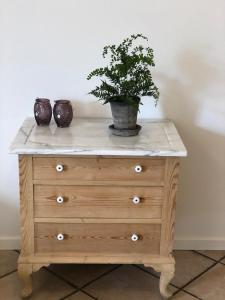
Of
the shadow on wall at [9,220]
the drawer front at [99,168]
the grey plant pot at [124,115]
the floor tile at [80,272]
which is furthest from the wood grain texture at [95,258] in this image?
the grey plant pot at [124,115]

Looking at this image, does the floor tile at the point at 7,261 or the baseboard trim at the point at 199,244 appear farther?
the baseboard trim at the point at 199,244

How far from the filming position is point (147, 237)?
2229 mm

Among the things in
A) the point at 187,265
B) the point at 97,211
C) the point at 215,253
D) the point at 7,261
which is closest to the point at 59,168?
the point at 97,211

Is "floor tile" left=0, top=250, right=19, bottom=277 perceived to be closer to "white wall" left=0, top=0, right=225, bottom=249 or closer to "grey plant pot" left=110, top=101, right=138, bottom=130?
"white wall" left=0, top=0, right=225, bottom=249

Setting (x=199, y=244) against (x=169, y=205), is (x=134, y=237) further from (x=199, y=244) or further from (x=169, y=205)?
(x=199, y=244)

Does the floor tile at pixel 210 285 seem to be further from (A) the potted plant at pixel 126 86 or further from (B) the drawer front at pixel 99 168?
(A) the potted plant at pixel 126 86

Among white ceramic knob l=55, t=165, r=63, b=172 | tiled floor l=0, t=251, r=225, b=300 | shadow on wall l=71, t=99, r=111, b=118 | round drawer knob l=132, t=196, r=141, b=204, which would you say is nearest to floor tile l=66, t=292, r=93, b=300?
tiled floor l=0, t=251, r=225, b=300

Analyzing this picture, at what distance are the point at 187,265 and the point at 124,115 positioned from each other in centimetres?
96

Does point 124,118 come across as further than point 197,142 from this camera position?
No

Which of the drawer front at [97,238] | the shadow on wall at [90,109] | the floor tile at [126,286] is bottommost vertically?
the floor tile at [126,286]

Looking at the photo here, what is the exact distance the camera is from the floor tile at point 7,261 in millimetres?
2532

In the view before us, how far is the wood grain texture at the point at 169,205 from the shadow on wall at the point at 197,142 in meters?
0.50

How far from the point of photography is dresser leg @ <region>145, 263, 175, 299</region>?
2.25 m

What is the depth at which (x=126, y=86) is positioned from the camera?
2.15 m
